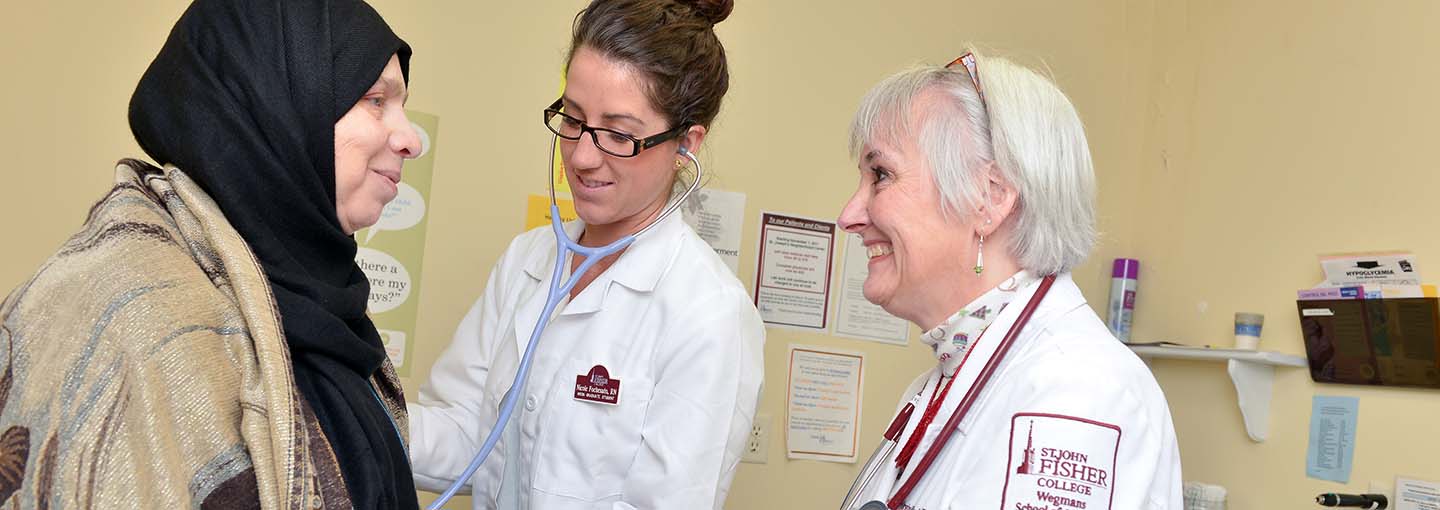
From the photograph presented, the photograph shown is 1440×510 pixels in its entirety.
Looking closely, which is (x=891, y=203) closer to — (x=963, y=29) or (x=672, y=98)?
(x=672, y=98)

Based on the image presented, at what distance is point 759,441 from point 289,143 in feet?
5.22

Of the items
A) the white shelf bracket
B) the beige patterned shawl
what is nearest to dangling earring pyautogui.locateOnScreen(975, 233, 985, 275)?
the beige patterned shawl

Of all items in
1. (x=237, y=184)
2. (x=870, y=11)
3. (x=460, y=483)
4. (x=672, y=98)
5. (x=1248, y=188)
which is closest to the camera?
(x=237, y=184)

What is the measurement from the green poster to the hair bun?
0.63 meters

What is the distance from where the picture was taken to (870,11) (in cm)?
267

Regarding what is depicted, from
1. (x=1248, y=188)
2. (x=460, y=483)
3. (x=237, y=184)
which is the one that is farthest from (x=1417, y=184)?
(x=237, y=184)

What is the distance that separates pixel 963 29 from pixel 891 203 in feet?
4.66

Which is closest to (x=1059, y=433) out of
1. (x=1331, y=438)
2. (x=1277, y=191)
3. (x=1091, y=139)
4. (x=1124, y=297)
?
(x=1331, y=438)

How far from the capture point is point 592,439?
1759mm

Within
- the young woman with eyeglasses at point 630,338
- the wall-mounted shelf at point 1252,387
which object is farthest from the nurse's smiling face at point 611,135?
the wall-mounted shelf at point 1252,387

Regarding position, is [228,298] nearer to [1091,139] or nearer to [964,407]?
[964,407]

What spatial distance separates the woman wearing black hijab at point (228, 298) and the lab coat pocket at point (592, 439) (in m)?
0.48

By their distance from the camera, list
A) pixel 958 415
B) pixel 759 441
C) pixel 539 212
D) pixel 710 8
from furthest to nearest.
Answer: pixel 759 441
pixel 539 212
pixel 710 8
pixel 958 415

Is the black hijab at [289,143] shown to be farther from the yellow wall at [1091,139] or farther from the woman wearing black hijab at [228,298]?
the yellow wall at [1091,139]
